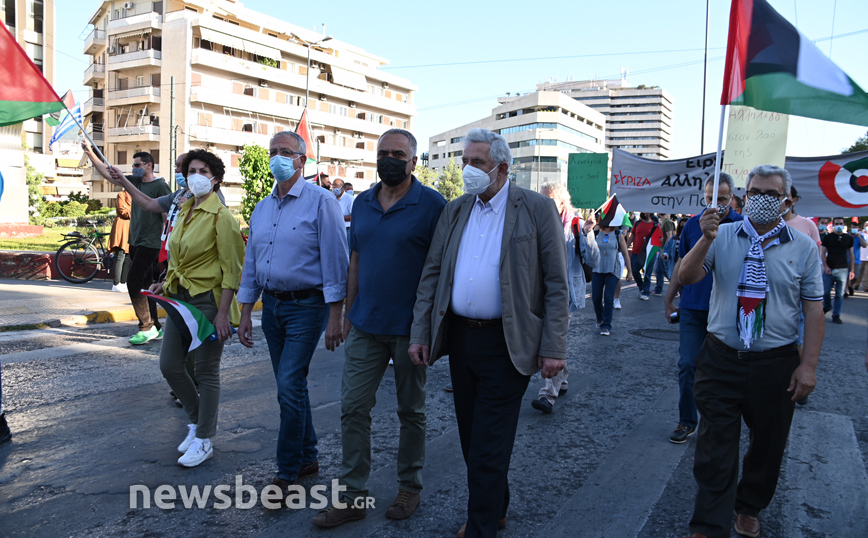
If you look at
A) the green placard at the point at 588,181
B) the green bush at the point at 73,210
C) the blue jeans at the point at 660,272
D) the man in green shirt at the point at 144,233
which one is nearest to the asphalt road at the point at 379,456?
the man in green shirt at the point at 144,233

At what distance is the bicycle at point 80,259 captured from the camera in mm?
12500

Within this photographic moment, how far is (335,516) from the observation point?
3.15m

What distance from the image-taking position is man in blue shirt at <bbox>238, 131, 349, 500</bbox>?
3.52m

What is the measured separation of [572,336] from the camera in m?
8.80

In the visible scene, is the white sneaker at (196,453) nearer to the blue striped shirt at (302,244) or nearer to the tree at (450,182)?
the blue striped shirt at (302,244)

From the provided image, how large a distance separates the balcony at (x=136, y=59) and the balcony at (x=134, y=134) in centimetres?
578

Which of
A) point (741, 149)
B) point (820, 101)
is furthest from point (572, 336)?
point (820, 101)

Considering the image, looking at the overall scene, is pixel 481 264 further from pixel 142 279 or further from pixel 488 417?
pixel 142 279

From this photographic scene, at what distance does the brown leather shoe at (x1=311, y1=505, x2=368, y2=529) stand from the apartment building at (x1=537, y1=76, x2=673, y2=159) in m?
187

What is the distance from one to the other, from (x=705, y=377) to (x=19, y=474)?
3984mm

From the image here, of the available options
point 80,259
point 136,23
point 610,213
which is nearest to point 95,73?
point 136,23

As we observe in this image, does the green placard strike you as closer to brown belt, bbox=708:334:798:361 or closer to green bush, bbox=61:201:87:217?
brown belt, bbox=708:334:798:361

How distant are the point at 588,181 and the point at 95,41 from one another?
62950 millimetres

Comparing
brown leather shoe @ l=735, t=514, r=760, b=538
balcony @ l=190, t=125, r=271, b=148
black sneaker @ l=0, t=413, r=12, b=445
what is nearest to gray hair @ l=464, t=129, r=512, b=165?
brown leather shoe @ l=735, t=514, r=760, b=538
